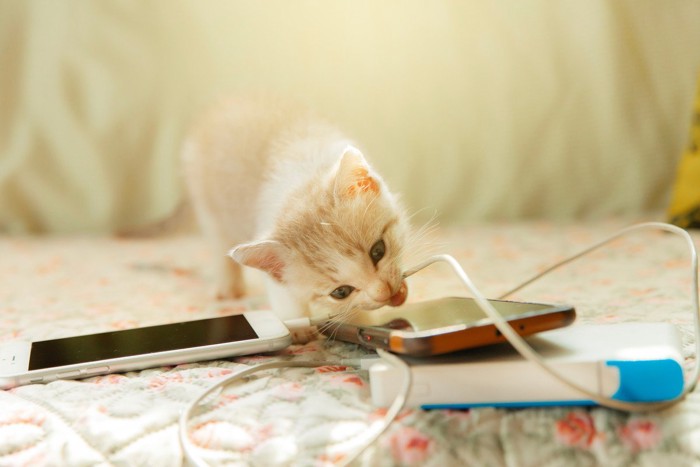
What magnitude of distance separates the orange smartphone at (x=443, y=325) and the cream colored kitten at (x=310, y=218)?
84 mm

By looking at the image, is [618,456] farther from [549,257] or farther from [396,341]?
[549,257]

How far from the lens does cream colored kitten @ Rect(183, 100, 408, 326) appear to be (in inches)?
41.0

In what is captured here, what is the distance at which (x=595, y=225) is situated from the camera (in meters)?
1.99

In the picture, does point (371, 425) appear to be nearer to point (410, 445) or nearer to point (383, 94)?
point (410, 445)

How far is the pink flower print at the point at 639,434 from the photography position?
630 mm

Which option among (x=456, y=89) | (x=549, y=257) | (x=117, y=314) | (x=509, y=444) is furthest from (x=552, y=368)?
(x=456, y=89)

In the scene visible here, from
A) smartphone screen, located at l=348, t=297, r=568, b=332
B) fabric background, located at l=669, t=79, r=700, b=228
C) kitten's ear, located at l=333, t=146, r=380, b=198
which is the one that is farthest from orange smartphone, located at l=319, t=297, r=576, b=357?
fabric background, located at l=669, t=79, r=700, b=228

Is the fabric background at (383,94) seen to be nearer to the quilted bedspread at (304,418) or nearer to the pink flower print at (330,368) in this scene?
the quilted bedspread at (304,418)

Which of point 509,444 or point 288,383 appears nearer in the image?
point 509,444

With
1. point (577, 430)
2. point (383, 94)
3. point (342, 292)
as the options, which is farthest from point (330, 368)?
point (383, 94)

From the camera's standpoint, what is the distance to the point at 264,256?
3.55ft

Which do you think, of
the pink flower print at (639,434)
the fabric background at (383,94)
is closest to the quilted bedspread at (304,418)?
the pink flower print at (639,434)

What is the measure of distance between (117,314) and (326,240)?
0.47 metres

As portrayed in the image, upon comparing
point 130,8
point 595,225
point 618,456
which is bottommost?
point 595,225
